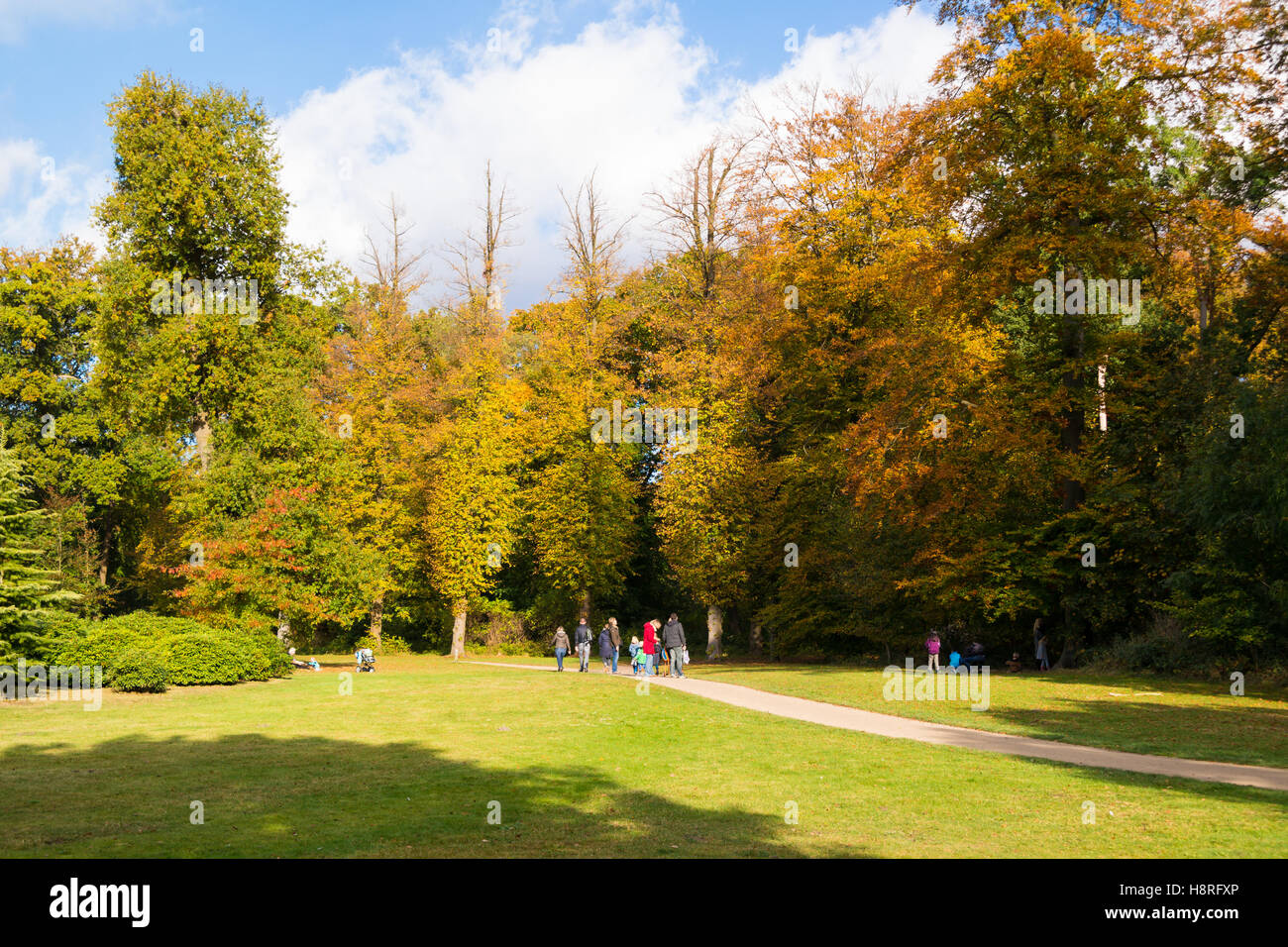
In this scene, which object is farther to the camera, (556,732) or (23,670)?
(23,670)

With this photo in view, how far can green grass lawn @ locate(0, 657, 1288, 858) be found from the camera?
26.2 ft

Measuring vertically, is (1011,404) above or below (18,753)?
above

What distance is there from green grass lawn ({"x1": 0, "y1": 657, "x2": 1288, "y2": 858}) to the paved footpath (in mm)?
612

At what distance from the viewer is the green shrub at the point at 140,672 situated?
2222 cm

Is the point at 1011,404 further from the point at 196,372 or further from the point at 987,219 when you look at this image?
the point at 196,372

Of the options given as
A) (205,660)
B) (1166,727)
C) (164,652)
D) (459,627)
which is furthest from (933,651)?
(459,627)

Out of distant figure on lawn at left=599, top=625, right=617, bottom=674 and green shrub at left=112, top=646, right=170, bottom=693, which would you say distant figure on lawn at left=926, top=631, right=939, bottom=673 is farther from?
green shrub at left=112, top=646, right=170, bottom=693

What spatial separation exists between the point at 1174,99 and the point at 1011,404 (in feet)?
30.8

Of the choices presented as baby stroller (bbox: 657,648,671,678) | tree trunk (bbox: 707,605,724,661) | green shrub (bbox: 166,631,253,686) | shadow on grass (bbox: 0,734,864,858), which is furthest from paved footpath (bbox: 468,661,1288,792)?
tree trunk (bbox: 707,605,724,661)

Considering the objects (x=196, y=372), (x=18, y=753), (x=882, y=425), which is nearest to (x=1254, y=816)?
(x=18, y=753)

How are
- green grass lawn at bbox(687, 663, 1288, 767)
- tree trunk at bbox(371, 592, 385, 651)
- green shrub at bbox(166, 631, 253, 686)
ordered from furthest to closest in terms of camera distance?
tree trunk at bbox(371, 592, 385, 651), green shrub at bbox(166, 631, 253, 686), green grass lawn at bbox(687, 663, 1288, 767)

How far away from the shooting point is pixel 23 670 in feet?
69.2
